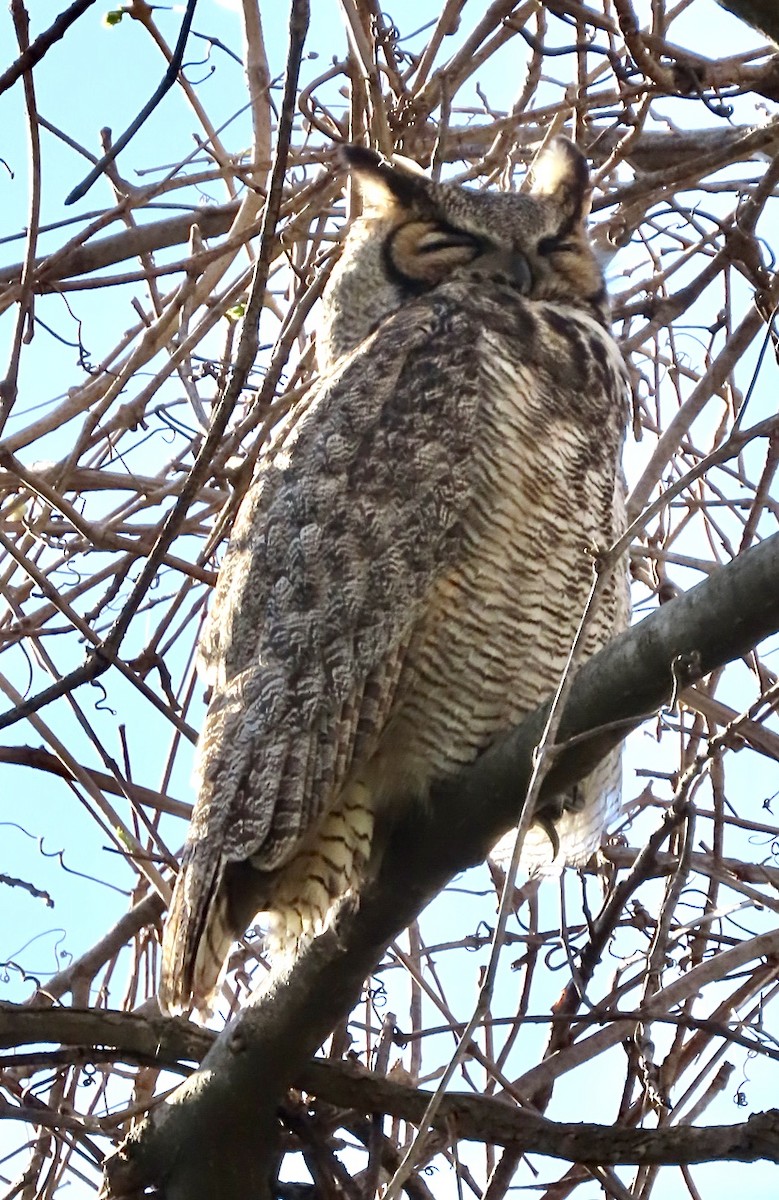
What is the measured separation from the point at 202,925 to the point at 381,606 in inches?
18.9

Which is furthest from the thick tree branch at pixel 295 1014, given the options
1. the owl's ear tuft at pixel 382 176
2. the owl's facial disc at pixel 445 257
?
the owl's ear tuft at pixel 382 176

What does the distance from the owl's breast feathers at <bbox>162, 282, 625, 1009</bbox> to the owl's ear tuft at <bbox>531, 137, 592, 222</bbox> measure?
51 centimetres

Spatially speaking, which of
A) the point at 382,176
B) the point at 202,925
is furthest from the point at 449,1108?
the point at 382,176

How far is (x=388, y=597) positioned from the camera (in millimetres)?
2018

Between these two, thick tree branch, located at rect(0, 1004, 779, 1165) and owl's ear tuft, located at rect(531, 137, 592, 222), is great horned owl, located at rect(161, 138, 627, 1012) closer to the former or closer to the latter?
thick tree branch, located at rect(0, 1004, 779, 1165)

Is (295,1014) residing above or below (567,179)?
below

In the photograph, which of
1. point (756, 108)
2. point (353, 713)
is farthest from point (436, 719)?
point (756, 108)

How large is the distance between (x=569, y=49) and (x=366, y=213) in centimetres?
51

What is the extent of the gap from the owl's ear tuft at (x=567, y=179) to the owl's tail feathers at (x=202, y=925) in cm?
135

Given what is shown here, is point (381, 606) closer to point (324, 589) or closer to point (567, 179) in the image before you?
point (324, 589)

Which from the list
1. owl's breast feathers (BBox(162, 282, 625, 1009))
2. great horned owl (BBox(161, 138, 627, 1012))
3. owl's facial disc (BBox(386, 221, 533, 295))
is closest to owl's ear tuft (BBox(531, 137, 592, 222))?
owl's facial disc (BBox(386, 221, 533, 295))

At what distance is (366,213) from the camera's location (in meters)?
2.71

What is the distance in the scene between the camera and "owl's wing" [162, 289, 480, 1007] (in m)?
1.92

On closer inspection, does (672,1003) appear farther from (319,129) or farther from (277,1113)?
(319,129)
